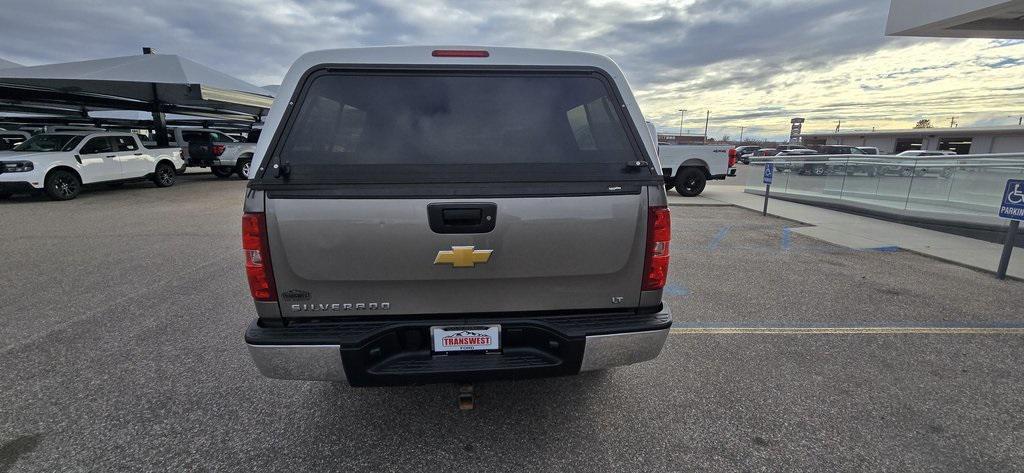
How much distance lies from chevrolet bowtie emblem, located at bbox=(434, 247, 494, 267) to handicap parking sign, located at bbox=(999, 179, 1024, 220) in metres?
6.81

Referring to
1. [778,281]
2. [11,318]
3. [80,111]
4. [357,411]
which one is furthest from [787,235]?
[80,111]

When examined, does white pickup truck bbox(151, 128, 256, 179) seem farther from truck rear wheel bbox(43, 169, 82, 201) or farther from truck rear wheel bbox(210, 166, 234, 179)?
truck rear wheel bbox(43, 169, 82, 201)

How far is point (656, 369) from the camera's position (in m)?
3.20

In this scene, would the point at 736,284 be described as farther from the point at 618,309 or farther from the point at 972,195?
the point at 972,195

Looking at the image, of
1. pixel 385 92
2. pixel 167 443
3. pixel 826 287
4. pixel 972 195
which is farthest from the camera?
pixel 972 195

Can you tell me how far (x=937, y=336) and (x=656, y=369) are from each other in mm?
2689

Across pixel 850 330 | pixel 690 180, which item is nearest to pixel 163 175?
pixel 690 180

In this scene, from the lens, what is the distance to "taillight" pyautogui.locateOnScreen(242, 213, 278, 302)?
1.96m

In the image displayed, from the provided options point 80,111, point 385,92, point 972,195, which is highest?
point 80,111

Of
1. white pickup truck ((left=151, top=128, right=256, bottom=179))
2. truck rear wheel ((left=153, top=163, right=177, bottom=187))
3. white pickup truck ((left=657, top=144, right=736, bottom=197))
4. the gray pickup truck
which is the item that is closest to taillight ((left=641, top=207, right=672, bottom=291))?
the gray pickup truck

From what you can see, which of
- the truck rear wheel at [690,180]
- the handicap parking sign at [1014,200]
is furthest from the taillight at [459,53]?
the truck rear wheel at [690,180]

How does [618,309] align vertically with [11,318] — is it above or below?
above

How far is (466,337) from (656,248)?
1.04 meters

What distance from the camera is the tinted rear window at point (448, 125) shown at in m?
2.14
